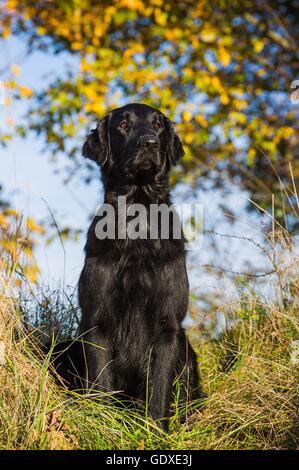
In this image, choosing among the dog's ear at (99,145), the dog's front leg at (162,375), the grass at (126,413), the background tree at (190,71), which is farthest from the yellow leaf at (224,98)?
the dog's front leg at (162,375)

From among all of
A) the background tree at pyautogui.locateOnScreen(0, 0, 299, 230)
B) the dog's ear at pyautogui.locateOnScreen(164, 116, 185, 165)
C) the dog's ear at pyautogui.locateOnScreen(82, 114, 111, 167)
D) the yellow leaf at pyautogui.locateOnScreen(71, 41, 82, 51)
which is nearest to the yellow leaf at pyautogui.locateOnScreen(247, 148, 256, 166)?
the background tree at pyautogui.locateOnScreen(0, 0, 299, 230)

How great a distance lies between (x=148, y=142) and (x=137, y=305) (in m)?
0.86

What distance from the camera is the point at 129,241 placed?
3742 mm

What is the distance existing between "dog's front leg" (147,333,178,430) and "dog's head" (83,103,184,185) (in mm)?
902

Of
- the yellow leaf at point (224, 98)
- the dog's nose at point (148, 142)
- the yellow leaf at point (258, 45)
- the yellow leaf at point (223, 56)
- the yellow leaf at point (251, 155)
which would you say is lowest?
the dog's nose at point (148, 142)

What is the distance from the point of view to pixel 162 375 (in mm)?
3541

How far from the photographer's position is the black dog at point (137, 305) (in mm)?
3582

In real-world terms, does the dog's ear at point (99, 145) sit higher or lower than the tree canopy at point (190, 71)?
lower

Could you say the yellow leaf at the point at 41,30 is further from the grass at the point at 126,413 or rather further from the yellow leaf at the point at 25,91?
the grass at the point at 126,413

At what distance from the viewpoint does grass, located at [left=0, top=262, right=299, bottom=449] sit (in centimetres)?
301
